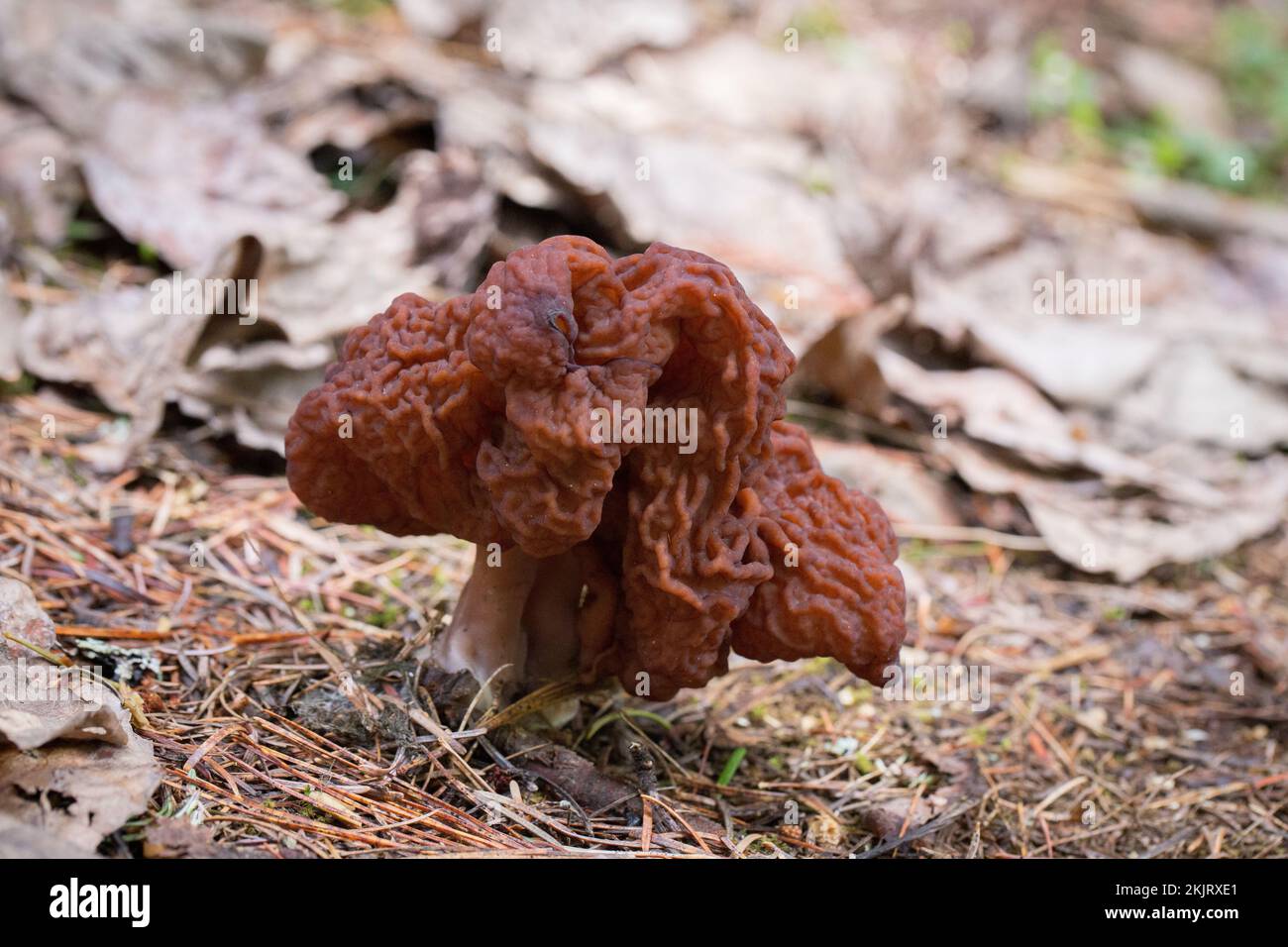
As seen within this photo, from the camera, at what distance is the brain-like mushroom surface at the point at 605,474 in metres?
2.96

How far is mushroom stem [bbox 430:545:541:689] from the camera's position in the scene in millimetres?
3447

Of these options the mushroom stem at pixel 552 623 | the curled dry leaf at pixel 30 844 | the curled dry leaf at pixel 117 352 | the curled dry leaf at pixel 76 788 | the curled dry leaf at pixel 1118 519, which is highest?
the curled dry leaf at pixel 117 352

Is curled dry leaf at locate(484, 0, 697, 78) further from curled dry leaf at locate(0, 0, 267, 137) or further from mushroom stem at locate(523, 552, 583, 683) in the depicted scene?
mushroom stem at locate(523, 552, 583, 683)

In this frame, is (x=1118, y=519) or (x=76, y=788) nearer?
(x=76, y=788)

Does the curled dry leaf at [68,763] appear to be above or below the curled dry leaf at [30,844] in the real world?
above

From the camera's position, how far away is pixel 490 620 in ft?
11.4

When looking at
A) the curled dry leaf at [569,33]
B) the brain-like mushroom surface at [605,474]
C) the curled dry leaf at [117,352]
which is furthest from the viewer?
the curled dry leaf at [569,33]

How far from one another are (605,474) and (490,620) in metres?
0.78

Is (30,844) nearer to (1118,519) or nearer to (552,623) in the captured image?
(552,623)

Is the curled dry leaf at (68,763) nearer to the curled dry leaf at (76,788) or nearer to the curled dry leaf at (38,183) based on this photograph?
the curled dry leaf at (76,788)

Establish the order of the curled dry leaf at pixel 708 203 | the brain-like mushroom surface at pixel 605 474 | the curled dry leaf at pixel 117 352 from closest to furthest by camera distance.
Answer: the brain-like mushroom surface at pixel 605 474 → the curled dry leaf at pixel 117 352 → the curled dry leaf at pixel 708 203

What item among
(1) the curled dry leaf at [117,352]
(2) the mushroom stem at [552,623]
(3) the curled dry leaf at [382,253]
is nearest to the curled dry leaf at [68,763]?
(2) the mushroom stem at [552,623]

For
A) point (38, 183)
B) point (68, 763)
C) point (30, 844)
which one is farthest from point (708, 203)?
point (30, 844)

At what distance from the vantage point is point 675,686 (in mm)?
3441
